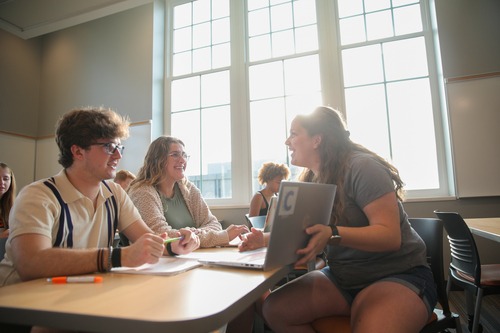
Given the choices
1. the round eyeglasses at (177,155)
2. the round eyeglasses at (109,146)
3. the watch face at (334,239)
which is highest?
the round eyeglasses at (177,155)

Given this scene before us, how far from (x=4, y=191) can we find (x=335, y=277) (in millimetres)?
2920

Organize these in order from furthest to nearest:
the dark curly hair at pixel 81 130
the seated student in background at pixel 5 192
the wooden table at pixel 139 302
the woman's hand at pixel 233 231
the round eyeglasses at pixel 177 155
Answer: the seated student in background at pixel 5 192 → the round eyeglasses at pixel 177 155 → the woman's hand at pixel 233 231 → the dark curly hair at pixel 81 130 → the wooden table at pixel 139 302

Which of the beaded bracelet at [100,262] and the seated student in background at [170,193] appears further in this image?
the seated student in background at [170,193]

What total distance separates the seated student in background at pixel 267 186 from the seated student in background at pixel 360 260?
6.08 feet

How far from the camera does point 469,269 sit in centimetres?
173

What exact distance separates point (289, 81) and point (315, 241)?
3.42 meters

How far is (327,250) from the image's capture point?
1.25 m

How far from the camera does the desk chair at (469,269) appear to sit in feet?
5.43

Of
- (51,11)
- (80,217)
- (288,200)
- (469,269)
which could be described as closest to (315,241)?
(288,200)

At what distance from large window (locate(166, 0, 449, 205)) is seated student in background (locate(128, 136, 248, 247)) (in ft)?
7.27

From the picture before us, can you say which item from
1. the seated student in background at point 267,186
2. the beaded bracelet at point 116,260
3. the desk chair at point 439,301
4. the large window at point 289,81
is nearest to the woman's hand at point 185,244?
the beaded bracelet at point 116,260

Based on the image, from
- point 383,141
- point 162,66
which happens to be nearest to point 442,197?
point 383,141

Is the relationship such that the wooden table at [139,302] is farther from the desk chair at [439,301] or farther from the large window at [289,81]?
the large window at [289,81]

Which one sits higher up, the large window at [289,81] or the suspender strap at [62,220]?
the large window at [289,81]
